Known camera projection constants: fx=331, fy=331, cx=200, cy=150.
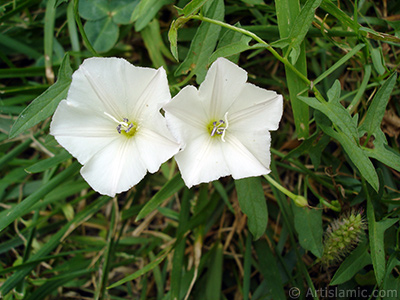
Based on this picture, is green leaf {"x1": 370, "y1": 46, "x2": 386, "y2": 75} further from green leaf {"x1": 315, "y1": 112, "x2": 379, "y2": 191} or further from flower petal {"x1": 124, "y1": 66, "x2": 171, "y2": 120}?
flower petal {"x1": 124, "y1": 66, "x2": 171, "y2": 120}

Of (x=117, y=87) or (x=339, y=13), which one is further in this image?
(x=339, y=13)

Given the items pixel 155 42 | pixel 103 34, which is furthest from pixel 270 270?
pixel 103 34

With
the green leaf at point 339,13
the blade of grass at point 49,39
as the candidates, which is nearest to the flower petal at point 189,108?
the green leaf at point 339,13

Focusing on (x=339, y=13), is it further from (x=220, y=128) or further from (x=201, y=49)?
(x=220, y=128)

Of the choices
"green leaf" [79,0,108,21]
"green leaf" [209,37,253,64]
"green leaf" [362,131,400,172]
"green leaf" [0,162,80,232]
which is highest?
"green leaf" [209,37,253,64]

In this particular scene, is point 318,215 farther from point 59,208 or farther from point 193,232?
point 59,208

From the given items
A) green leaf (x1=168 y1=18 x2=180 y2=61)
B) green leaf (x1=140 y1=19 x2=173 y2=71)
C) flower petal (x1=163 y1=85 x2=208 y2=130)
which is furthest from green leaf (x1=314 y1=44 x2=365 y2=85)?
green leaf (x1=140 y1=19 x2=173 y2=71)
